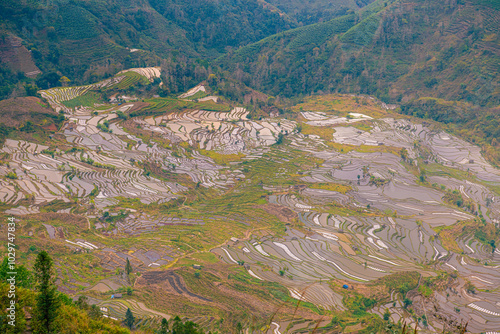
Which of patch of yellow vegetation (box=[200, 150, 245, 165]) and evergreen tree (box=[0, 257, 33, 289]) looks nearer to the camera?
evergreen tree (box=[0, 257, 33, 289])

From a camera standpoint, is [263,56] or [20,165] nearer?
[20,165]

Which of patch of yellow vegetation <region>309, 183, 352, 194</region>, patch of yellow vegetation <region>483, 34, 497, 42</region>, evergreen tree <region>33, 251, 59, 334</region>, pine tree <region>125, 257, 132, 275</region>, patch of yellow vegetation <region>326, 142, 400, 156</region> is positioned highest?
patch of yellow vegetation <region>483, 34, 497, 42</region>

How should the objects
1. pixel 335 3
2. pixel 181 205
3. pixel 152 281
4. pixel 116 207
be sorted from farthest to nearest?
pixel 335 3 → pixel 181 205 → pixel 116 207 → pixel 152 281

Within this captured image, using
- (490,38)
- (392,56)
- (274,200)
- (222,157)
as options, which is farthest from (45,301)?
(392,56)

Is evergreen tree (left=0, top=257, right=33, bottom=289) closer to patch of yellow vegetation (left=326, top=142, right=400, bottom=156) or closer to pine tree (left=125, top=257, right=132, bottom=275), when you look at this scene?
pine tree (left=125, top=257, right=132, bottom=275)

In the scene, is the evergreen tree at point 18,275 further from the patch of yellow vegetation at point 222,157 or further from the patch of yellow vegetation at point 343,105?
the patch of yellow vegetation at point 343,105

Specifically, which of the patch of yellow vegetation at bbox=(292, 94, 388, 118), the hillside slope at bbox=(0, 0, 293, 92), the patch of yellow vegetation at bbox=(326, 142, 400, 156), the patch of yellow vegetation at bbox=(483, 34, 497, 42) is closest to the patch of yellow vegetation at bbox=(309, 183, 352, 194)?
the patch of yellow vegetation at bbox=(326, 142, 400, 156)

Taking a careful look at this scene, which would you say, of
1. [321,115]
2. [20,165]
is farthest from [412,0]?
[20,165]

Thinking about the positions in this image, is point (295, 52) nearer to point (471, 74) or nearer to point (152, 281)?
point (471, 74)
